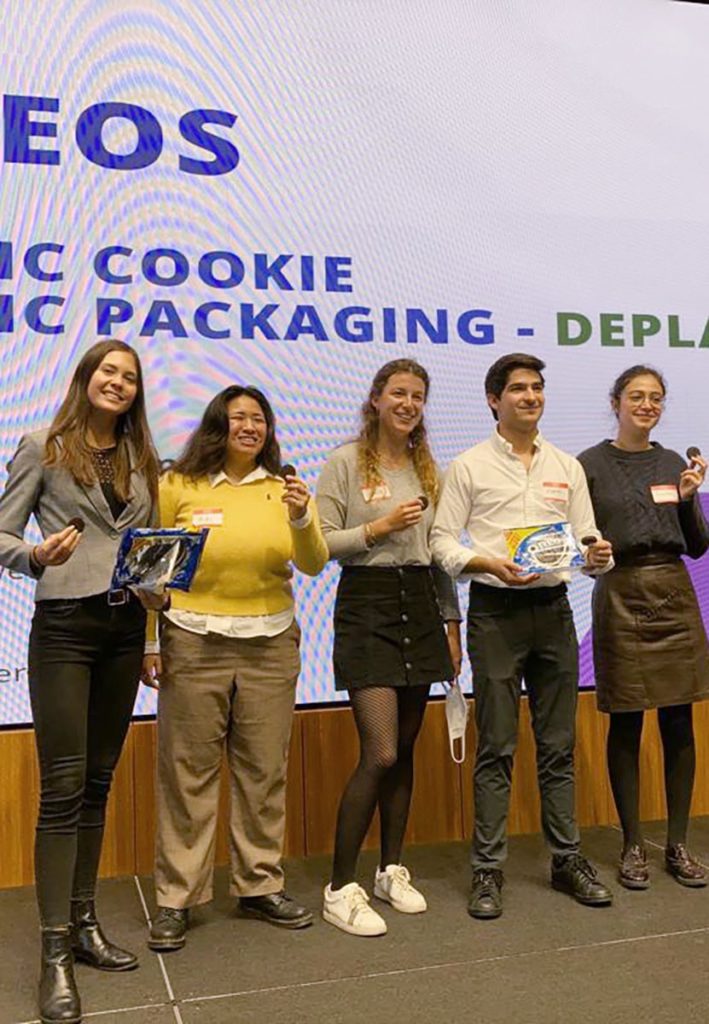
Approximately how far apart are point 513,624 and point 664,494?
25.5 inches

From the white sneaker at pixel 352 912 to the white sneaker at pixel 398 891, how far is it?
75 mm

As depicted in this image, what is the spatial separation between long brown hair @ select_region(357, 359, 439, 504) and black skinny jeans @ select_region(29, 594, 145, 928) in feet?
2.72

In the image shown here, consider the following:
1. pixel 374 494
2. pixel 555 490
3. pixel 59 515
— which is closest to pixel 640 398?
pixel 555 490

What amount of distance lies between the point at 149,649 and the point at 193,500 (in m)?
0.41

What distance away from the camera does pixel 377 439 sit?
2791 millimetres

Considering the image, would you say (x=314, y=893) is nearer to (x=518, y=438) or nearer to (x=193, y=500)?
(x=193, y=500)

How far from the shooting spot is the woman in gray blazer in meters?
2.16

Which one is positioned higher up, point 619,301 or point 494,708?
point 619,301

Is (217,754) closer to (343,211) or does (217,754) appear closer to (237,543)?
(237,543)

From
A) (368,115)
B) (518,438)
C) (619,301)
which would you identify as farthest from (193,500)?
(619,301)

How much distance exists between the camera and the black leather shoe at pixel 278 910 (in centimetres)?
262

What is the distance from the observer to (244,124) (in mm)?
3455

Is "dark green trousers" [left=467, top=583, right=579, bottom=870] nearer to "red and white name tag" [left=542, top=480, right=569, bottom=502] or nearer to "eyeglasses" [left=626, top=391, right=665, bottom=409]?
"red and white name tag" [left=542, top=480, right=569, bottom=502]

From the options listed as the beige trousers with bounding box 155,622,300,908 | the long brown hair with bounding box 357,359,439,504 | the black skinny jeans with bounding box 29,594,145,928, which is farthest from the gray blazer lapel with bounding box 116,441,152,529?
the long brown hair with bounding box 357,359,439,504
